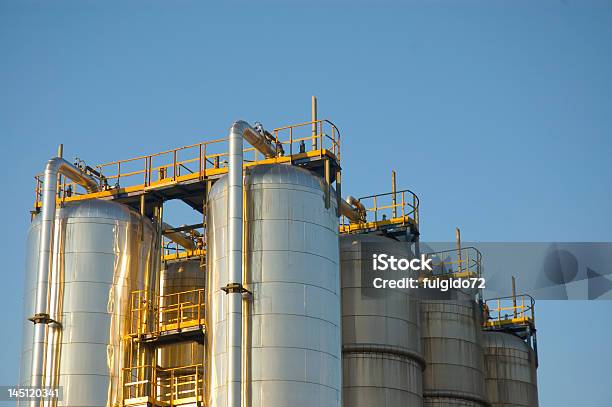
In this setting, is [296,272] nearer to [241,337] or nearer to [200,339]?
[241,337]

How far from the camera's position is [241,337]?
36.3m

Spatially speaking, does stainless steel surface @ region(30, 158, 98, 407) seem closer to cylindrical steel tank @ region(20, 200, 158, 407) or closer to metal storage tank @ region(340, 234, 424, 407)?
cylindrical steel tank @ region(20, 200, 158, 407)

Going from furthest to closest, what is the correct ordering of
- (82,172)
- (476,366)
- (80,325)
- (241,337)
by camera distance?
1. (476,366)
2. (82,172)
3. (80,325)
4. (241,337)

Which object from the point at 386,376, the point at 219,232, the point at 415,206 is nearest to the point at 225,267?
the point at 219,232

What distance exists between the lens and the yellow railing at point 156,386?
39.2 meters

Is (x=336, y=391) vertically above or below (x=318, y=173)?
below

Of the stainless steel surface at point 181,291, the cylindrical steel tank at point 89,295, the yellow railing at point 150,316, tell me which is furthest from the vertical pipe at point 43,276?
the stainless steel surface at point 181,291

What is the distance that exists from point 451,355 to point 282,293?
12.8 metres

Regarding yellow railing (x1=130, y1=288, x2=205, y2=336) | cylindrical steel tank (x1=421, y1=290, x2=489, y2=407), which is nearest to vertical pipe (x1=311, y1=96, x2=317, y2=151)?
yellow railing (x1=130, y1=288, x2=205, y2=336)

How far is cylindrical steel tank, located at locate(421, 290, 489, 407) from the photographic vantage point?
46.4 metres

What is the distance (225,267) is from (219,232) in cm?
145

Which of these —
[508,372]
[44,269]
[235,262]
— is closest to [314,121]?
[235,262]

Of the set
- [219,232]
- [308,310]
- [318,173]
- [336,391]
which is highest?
[318,173]

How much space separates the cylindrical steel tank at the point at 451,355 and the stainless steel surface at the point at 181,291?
976cm
